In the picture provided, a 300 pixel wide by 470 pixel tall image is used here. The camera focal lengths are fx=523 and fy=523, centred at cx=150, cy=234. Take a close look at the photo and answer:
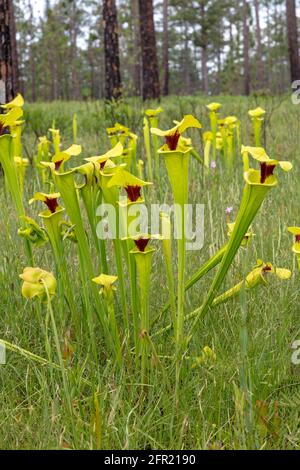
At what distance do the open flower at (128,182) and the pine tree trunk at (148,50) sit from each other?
866 centimetres

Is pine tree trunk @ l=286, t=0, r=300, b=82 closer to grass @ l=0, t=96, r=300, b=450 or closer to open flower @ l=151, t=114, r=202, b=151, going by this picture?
grass @ l=0, t=96, r=300, b=450

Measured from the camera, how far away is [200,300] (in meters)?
1.45

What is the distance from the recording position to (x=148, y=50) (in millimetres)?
9148

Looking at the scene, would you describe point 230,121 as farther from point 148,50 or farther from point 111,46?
point 148,50

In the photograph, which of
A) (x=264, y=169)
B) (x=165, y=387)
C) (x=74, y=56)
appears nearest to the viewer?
(x=264, y=169)

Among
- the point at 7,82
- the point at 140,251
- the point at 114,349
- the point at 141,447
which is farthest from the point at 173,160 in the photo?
the point at 7,82

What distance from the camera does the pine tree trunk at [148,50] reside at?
8.89m

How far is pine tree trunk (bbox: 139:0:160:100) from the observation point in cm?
889

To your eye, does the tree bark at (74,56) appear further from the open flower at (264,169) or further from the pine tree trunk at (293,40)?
the open flower at (264,169)

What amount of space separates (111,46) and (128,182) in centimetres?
695

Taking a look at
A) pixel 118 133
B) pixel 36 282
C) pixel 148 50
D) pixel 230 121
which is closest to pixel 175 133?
pixel 36 282

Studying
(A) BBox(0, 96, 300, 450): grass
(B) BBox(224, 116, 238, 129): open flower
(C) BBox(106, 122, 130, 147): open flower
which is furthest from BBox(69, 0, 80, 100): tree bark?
(A) BBox(0, 96, 300, 450): grass
